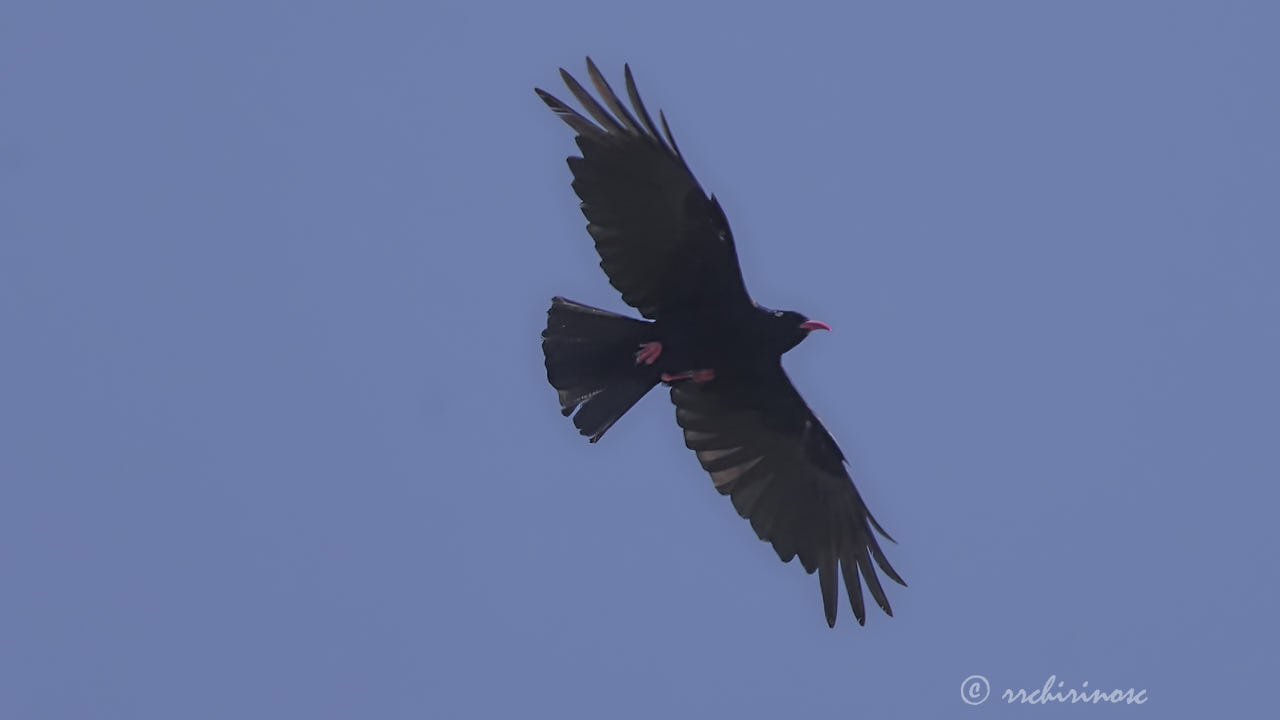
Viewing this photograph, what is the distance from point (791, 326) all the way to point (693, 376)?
0.93 m

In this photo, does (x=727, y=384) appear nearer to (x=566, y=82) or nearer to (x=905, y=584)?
(x=905, y=584)

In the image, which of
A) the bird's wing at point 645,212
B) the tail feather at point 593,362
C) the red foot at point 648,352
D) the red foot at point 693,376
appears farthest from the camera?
the red foot at point 693,376

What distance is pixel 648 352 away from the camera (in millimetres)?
14891

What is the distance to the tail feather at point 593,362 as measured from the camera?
14.7 meters

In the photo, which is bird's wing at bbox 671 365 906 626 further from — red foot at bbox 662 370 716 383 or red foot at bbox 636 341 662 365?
red foot at bbox 636 341 662 365

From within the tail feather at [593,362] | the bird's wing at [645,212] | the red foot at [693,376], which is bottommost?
the tail feather at [593,362]

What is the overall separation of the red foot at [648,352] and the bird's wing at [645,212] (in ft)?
0.75

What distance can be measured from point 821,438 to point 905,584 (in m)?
1.32

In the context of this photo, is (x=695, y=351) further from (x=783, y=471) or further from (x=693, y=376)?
(x=783, y=471)

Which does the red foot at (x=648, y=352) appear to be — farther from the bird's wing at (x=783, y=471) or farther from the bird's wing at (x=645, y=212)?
the bird's wing at (x=783, y=471)

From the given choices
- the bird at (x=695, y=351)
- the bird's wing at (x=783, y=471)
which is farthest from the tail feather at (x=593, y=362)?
the bird's wing at (x=783, y=471)

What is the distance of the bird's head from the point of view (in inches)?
585

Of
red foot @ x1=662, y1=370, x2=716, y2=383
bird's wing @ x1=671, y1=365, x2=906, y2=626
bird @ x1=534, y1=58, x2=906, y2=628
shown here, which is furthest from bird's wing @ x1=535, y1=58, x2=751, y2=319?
bird's wing @ x1=671, y1=365, x2=906, y2=626

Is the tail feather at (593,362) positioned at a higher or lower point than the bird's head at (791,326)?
lower
